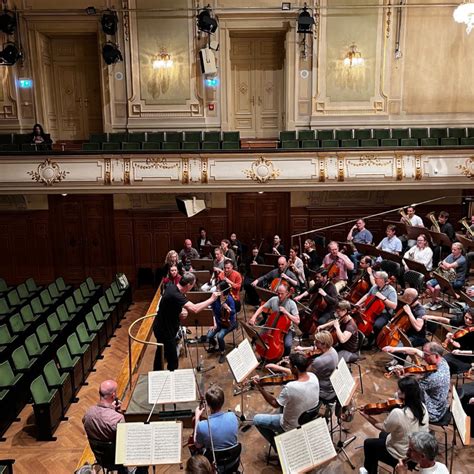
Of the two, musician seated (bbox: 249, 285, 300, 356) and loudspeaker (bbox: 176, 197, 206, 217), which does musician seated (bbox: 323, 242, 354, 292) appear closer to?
musician seated (bbox: 249, 285, 300, 356)

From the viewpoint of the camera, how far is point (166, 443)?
3.55m

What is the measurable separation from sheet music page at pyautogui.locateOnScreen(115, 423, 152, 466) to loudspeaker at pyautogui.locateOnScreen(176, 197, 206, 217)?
764 cm

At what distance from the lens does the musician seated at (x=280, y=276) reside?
7.68 m

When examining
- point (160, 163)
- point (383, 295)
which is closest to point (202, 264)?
point (160, 163)

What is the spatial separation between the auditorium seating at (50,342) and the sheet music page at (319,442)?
13.9 ft

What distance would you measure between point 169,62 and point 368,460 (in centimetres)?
1075

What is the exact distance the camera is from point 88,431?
4.13m

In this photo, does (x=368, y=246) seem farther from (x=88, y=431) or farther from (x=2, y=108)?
(x=2, y=108)

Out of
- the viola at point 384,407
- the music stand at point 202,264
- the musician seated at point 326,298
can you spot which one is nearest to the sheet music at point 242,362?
the viola at point 384,407

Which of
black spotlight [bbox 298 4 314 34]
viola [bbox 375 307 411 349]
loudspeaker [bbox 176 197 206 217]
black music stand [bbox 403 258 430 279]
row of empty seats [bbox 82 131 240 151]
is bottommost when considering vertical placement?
viola [bbox 375 307 411 349]

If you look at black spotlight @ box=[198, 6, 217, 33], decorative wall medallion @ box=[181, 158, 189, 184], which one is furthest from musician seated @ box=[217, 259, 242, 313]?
black spotlight @ box=[198, 6, 217, 33]

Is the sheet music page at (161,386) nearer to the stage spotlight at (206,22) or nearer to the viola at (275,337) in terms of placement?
the viola at (275,337)

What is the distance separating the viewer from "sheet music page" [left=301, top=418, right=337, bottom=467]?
11.8 feet

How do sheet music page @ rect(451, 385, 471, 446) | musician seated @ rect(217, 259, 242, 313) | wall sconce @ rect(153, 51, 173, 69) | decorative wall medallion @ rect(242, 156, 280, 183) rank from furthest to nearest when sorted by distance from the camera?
wall sconce @ rect(153, 51, 173, 69) → decorative wall medallion @ rect(242, 156, 280, 183) → musician seated @ rect(217, 259, 242, 313) → sheet music page @ rect(451, 385, 471, 446)
